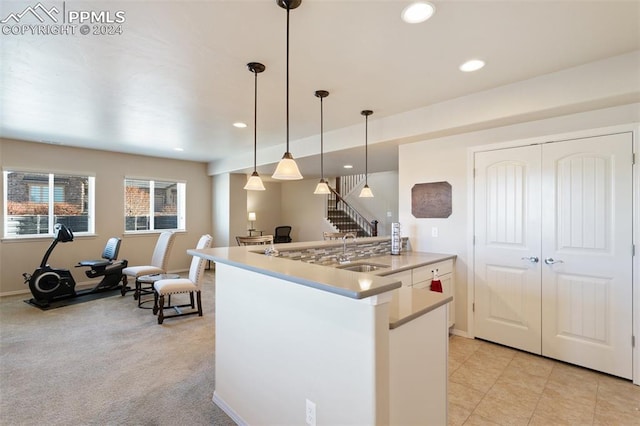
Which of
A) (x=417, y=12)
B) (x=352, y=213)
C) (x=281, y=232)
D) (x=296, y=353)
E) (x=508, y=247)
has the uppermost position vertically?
(x=417, y=12)

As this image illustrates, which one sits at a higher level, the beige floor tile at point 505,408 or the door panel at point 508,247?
the door panel at point 508,247

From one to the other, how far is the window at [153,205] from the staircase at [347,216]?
4.14 metres

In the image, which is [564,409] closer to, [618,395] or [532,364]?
[618,395]

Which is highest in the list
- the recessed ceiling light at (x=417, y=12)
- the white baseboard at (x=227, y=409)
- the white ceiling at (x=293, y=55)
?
the white ceiling at (x=293, y=55)

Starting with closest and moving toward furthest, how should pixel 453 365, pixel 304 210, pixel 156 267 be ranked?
pixel 453 365
pixel 156 267
pixel 304 210

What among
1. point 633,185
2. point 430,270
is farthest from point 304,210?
point 633,185

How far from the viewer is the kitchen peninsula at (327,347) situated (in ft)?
4.23

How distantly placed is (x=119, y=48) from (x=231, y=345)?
2.32 meters

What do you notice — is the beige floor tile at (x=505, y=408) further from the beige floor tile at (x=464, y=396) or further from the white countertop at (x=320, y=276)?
the white countertop at (x=320, y=276)

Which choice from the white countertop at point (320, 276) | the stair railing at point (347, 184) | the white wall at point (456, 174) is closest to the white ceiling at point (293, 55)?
the white wall at point (456, 174)

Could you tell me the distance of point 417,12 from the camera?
1.81m

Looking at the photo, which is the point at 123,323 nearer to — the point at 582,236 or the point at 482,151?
the point at 482,151

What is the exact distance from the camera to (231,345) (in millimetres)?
2111

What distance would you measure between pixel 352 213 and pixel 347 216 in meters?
0.19
